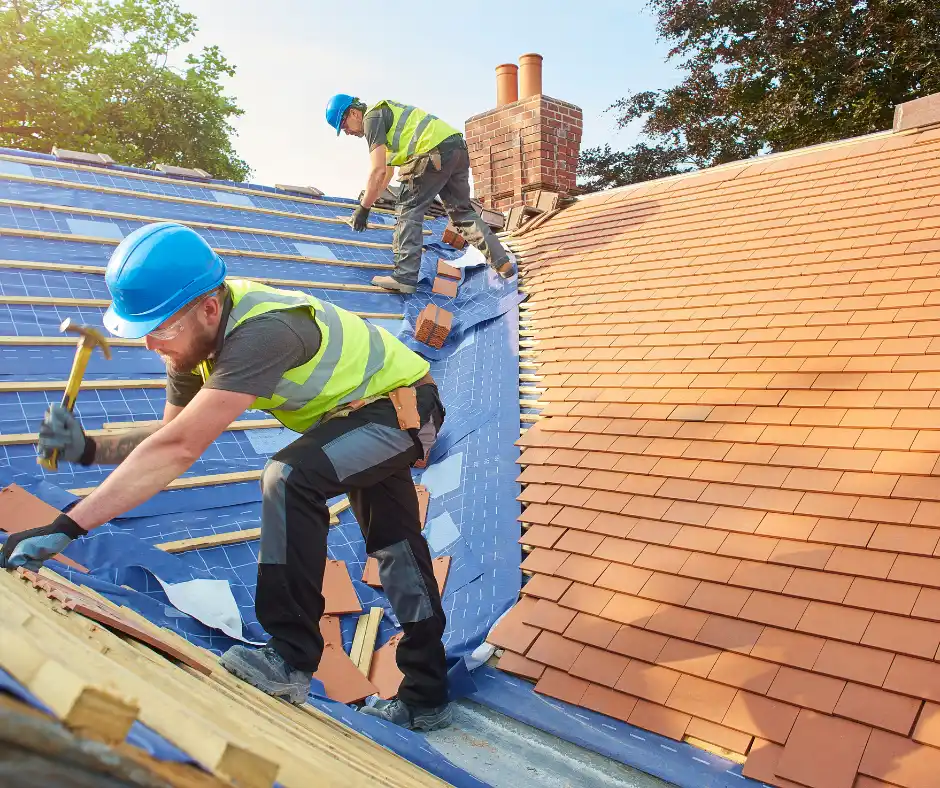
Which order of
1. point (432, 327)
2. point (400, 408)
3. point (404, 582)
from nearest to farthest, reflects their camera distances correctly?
point (400, 408), point (404, 582), point (432, 327)

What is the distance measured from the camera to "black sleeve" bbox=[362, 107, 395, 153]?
5.94 m

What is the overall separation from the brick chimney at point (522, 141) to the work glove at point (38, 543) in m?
7.20

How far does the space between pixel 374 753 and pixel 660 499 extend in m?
1.78

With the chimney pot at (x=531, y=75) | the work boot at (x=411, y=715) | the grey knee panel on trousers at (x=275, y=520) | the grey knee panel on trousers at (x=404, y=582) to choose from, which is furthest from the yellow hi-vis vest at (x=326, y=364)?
the chimney pot at (x=531, y=75)

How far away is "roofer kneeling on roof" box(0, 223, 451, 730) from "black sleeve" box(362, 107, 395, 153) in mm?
3740

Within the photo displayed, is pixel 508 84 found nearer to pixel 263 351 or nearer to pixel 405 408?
pixel 405 408

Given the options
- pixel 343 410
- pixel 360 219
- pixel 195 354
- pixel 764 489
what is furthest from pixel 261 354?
pixel 360 219

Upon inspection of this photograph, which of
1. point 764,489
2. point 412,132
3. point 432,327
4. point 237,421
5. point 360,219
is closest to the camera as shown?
point 764,489

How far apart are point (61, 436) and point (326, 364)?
76 centimetres

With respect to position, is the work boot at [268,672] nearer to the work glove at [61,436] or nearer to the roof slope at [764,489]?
the work glove at [61,436]

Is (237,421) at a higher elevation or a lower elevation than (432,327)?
lower

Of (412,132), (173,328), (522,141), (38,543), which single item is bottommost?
(38,543)

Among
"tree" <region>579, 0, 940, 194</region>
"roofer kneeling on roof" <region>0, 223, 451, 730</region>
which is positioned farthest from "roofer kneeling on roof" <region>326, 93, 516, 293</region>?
"tree" <region>579, 0, 940, 194</region>

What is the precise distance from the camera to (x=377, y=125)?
5965mm
